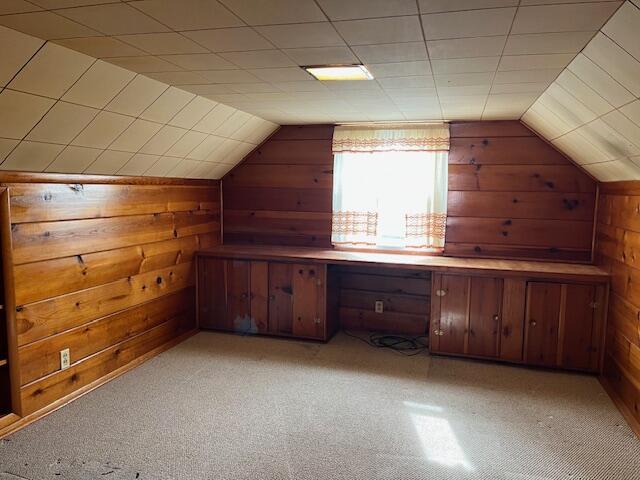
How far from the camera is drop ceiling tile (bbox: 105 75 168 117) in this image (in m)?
2.51

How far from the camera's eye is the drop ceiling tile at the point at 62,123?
2.31 meters

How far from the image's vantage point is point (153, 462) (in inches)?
89.4

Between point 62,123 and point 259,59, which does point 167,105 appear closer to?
point 62,123

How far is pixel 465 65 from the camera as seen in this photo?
2.27 m

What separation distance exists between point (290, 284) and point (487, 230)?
1698 mm

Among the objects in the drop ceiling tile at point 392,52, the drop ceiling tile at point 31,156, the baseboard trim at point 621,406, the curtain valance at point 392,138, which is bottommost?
the baseboard trim at point 621,406

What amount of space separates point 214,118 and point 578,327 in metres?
2.96

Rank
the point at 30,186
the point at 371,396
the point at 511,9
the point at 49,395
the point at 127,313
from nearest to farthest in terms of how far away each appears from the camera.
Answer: the point at 511,9
the point at 30,186
the point at 49,395
the point at 371,396
the point at 127,313

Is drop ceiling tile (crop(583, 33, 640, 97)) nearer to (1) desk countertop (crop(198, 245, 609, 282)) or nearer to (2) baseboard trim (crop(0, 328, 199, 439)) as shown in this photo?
(1) desk countertop (crop(198, 245, 609, 282))

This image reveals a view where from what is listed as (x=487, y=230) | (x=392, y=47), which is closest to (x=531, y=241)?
(x=487, y=230)

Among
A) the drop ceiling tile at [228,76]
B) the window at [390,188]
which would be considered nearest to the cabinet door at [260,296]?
the window at [390,188]

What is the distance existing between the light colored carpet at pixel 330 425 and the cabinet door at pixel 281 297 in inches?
19.2

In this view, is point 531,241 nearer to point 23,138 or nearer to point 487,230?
point 487,230

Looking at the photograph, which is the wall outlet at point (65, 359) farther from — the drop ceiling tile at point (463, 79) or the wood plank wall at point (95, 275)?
the drop ceiling tile at point (463, 79)
